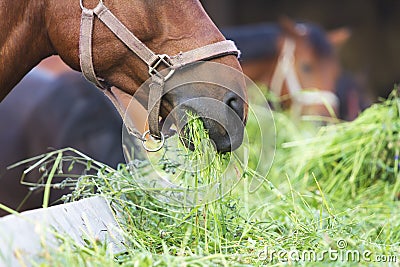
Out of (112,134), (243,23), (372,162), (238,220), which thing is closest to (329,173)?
(372,162)

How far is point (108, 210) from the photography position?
4.88 ft

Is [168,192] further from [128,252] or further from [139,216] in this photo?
[128,252]

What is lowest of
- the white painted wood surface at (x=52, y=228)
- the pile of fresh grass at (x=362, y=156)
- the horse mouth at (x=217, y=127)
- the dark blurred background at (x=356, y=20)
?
the dark blurred background at (x=356, y=20)

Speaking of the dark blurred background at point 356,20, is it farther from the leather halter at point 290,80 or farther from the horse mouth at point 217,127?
the horse mouth at point 217,127

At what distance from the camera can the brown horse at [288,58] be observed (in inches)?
189

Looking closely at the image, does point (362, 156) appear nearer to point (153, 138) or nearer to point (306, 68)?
point (153, 138)

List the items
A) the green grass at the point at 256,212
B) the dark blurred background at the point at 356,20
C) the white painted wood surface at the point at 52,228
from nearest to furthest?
1. the white painted wood surface at the point at 52,228
2. the green grass at the point at 256,212
3. the dark blurred background at the point at 356,20

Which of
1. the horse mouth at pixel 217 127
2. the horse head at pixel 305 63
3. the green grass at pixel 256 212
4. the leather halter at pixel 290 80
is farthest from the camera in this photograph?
the horse head at pixel 305 63

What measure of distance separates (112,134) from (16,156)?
550 mm

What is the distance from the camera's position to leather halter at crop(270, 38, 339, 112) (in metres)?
4.50

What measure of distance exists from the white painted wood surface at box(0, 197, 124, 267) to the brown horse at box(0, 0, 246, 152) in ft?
1.08

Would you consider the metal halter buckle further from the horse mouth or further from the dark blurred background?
the dark blurred background

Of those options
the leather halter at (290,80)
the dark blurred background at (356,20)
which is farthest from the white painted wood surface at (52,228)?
the dark blurred background at (356,20)

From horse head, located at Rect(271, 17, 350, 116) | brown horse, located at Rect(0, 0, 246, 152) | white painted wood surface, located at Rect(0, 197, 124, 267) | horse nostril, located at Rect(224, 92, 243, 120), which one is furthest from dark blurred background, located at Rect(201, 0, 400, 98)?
white painted wood surface, located at Rect(0, 197, 124, 267)
